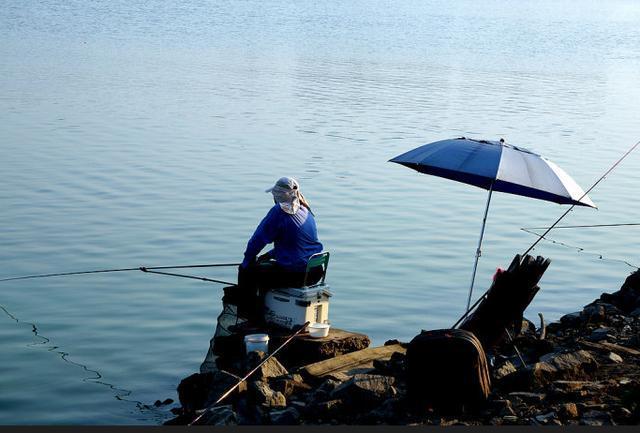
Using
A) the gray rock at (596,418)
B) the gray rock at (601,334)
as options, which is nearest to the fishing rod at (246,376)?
the gray rock at (596,418)

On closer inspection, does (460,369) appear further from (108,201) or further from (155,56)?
(155,56)

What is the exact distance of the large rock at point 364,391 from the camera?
7.77m

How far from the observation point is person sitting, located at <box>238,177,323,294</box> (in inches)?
384

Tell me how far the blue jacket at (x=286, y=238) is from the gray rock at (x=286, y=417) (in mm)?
2266

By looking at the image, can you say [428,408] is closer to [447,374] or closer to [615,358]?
[447,374]

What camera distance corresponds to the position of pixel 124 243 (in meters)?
15.2

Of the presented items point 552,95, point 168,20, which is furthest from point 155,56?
point 168,20

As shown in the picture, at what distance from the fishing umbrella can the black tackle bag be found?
2.15m

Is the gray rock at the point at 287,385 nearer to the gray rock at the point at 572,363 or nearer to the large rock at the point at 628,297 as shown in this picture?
the gray rock at the point at 572,363

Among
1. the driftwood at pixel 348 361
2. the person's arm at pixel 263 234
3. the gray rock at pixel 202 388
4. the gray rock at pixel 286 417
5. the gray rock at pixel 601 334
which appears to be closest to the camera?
the gray rock at pixel 286 417

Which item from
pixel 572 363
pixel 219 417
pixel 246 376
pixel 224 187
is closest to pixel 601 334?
pixel 572 363

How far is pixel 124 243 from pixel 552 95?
25186 millimetres

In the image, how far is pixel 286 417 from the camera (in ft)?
25.1

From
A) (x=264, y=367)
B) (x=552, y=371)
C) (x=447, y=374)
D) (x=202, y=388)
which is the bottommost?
(x=202, y=388)
